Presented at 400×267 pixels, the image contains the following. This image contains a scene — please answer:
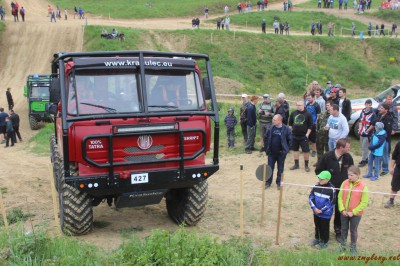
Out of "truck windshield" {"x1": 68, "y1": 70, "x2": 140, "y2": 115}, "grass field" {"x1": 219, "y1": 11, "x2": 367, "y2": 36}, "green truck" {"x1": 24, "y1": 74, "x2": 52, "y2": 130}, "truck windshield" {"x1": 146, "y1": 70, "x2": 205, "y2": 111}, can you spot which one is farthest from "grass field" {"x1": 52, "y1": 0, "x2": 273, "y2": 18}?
"truck windshield" {"x1": 68, "y1": 70, "x2": 140, "y2": 115}

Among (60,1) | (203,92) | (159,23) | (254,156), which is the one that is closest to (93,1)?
(60,1)

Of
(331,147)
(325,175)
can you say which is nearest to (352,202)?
(325,175)

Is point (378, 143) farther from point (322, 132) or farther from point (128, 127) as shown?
point (128, 127)

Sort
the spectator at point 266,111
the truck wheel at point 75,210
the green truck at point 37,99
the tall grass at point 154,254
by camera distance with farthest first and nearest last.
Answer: the green truck at point 37,99
the spectator at point 266,111
the truck wheel at point 75,210
the tall grass at point 154,254

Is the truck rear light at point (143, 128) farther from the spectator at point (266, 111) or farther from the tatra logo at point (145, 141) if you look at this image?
the spectator at point (266, 111)

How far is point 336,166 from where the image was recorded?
8.83 meters

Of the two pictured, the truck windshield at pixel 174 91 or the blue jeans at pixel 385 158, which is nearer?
the truck windshield at pixel 174 91

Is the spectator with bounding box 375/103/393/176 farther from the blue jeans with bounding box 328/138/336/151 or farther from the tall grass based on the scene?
the tall grass

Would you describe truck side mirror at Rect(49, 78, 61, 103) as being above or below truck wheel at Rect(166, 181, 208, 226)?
above

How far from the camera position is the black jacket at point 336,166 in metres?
8.82

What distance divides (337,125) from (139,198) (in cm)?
606

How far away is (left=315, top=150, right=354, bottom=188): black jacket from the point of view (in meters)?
8.82

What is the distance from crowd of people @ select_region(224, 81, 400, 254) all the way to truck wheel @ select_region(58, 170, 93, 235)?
12.7ft

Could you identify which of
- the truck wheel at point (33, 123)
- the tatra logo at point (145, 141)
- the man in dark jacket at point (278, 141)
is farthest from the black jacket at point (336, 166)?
the truck wheel at point (33, 123)
